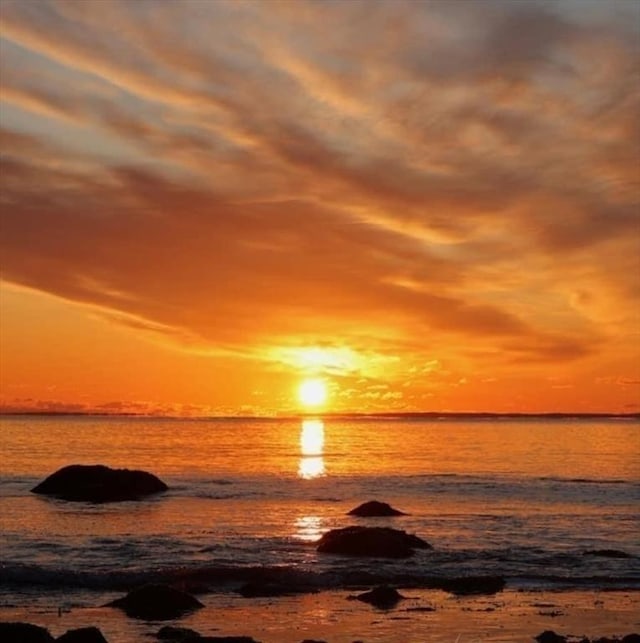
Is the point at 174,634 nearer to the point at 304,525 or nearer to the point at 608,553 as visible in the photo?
the point at 608,553

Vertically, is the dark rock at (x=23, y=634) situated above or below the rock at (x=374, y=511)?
below

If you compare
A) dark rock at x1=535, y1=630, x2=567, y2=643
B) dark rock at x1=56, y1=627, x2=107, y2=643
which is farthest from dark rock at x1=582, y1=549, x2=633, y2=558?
dark rock at x1=56, y1=627, x2=107, y2=643

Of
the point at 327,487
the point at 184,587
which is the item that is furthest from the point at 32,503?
the point at 184,587

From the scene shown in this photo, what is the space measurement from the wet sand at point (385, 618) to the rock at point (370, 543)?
8134 millimetres

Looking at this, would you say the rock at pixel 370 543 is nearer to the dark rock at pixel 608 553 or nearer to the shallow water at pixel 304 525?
the shallow water at pixel 304 525

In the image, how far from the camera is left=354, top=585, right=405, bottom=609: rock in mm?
26750

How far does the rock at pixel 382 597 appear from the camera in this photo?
26750mm

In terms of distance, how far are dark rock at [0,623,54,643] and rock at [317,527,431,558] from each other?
1863 centimetres

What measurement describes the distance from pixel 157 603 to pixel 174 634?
3.87m

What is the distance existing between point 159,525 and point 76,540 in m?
7.04

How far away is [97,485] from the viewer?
63.0m

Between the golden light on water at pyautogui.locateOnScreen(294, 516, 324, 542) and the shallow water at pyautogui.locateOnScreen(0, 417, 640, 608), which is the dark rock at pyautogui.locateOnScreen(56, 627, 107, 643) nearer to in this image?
the shallow water at pyautogui.locateOnScreen(0, 417, 640, 608)

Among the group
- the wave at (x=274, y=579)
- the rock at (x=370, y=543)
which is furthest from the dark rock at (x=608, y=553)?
the rock at (x=370, y=543)

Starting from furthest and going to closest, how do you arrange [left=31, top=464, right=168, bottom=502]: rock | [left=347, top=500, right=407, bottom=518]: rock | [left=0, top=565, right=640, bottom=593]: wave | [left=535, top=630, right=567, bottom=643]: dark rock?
1. [left=31, top=464, right=168, bottom=502]: rock
2. [left=347, top=500, right=407, bottom=518]: rock
3. [left=0, top=565, right=640, bottom=593]: wave
4. [left=535, top=630, right=567, bottom=643]: dark rock
